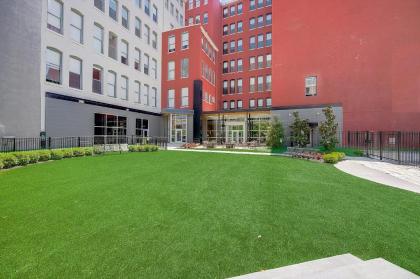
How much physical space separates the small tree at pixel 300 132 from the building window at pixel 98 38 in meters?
21.2

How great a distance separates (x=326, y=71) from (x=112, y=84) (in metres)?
24.2

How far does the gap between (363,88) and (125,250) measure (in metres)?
28.2

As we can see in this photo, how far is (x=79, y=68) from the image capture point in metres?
19.8

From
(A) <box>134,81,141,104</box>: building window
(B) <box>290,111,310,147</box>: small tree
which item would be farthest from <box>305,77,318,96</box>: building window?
(A) <box>134,81,141,104</box>: building window

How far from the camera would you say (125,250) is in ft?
10.4

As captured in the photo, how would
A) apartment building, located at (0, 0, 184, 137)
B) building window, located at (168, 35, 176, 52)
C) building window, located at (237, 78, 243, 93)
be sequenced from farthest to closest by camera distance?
building window, located at (237, 78, 243, 93)
building window, located at (168, 35, 176, 52)
apartment building, located at (0, 0, 184, 137)

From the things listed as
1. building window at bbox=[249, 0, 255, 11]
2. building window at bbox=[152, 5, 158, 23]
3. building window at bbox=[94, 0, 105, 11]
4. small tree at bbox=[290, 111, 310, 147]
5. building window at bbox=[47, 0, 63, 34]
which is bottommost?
small tree at bbox=[290, 111, 310, 147]

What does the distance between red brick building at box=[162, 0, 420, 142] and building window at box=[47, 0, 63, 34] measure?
15.6 metres

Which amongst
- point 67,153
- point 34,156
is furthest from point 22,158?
point 67,153

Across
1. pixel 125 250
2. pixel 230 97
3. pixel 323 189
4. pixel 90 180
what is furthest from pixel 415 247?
Result: pixel 230 97

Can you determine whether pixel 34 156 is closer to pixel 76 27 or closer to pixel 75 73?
pixel 75 73

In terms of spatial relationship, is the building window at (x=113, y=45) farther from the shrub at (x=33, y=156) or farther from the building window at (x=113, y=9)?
the shrub at (x=33, y=156)

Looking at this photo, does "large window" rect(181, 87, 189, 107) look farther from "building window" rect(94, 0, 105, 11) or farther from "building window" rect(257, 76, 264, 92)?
"building window" rect(257, 76, 264, 92)

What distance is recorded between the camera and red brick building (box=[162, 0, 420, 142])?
22594 millimetres
